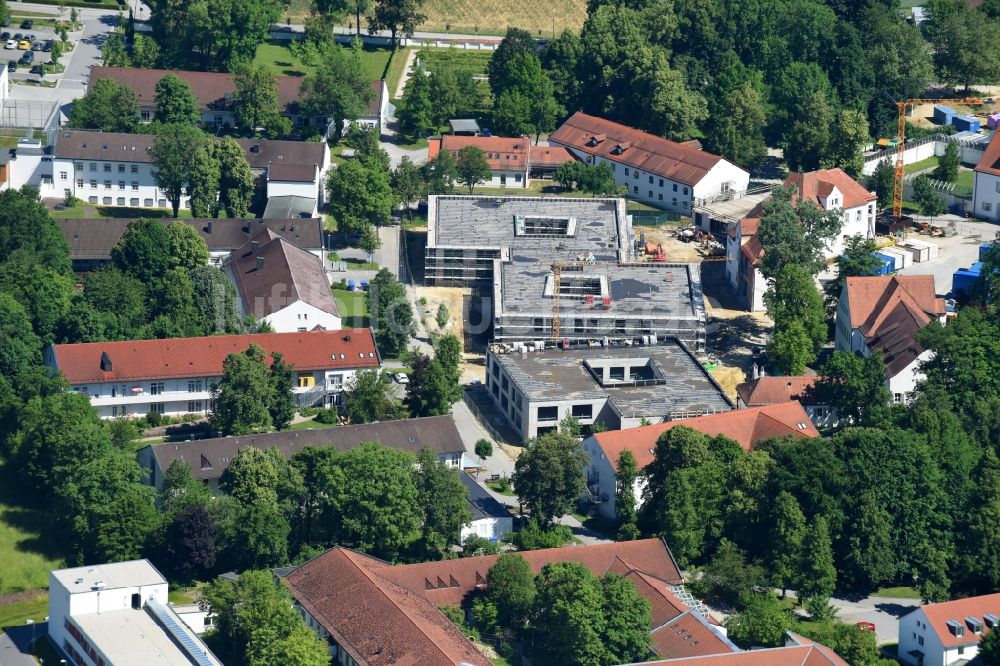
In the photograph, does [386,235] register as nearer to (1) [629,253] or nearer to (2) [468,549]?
(1) [629,253]

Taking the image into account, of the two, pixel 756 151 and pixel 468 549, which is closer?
pixel 468 549

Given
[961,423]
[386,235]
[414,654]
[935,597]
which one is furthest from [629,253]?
[414,654]

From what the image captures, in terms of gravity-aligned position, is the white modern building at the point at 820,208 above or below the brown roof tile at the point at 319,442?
above

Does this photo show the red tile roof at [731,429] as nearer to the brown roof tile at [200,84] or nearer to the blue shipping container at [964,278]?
the blue shipping container at [964,278]

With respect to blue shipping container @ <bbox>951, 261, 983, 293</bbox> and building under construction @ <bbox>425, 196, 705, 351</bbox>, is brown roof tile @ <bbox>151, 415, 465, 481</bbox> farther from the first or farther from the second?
blue shipping container @ <bbox>951, 261, 983, 293</bbox>

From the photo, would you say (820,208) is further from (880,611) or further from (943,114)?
(880,611)

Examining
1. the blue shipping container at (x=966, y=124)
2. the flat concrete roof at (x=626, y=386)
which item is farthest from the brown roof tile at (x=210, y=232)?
the blue shipping container at (x=966, y=124)
